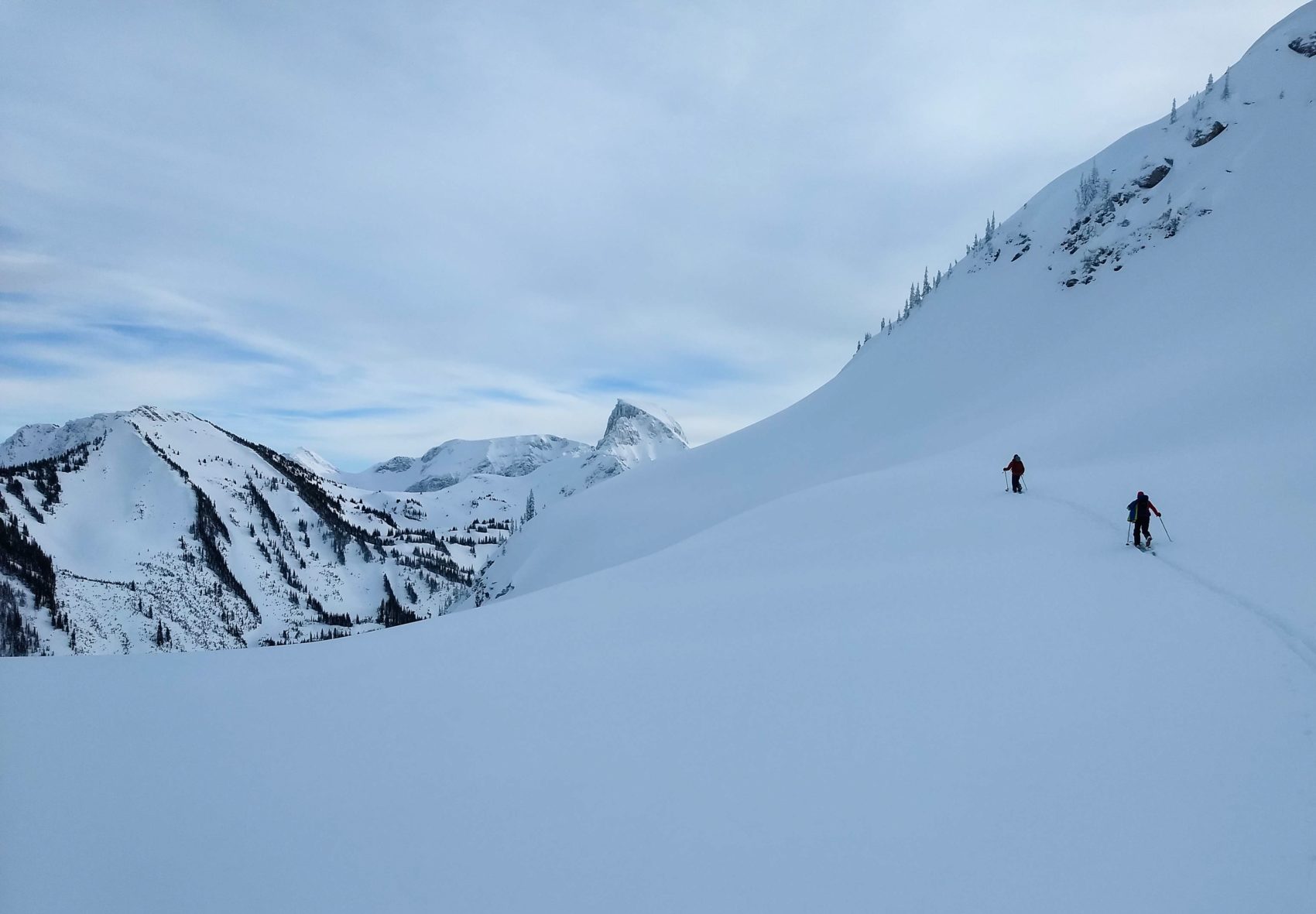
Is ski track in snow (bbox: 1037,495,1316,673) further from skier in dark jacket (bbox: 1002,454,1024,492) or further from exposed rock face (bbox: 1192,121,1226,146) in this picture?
exposed rock face (bbox: 1192,121,1226,146)

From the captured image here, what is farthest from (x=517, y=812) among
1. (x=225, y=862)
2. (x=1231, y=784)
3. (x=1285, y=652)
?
(x=1285, y=652)

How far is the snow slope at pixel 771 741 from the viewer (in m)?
5.46

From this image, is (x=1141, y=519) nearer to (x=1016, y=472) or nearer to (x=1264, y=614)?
(x=1264, y=614)

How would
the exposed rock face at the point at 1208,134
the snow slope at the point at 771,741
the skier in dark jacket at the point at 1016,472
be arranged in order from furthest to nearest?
1. the exposed rock face at the point at 1208,134
2. the skier in dark jacket at the point at 1016,472
3. the snow slope at the point at 771,741

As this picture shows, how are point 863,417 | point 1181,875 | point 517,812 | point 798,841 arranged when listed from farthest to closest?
point 863,417
point 517,812
point 798,841
point 1181,875

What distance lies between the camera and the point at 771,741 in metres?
7.45

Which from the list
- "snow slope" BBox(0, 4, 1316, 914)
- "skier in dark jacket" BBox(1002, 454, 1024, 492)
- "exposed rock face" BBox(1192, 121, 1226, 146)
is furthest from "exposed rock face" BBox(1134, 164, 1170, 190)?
"skier in dark jacket" BBox(1002, 454, 1024, 492)

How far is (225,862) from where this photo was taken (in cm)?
596

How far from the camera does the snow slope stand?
546cm

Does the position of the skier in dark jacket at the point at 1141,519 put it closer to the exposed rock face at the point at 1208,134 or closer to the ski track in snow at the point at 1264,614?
the ski track in snow at the point at 1264,614

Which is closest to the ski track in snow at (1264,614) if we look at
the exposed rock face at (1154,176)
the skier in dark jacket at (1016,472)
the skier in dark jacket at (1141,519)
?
the skier in dark jacket at (1141,519)

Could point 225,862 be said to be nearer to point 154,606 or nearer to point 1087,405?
point 1087,405

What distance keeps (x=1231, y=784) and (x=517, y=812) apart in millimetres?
7281

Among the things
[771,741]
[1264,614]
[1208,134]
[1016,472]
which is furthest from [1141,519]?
[1208,134]
